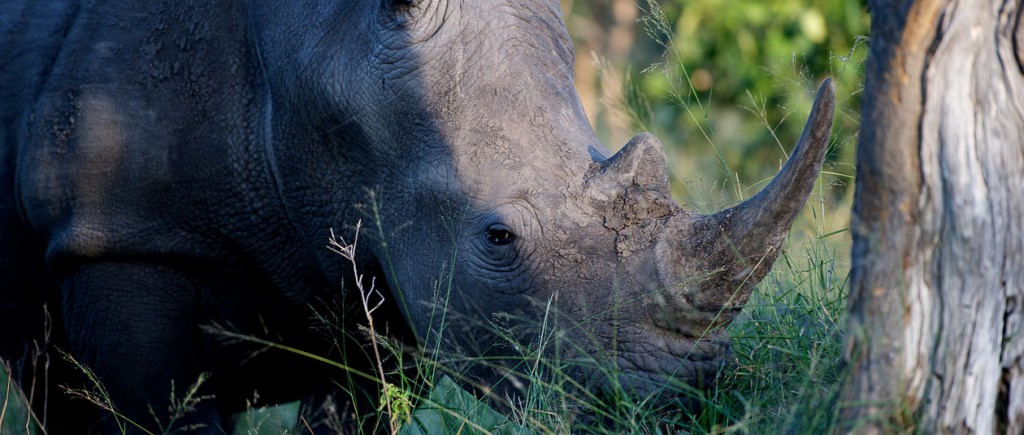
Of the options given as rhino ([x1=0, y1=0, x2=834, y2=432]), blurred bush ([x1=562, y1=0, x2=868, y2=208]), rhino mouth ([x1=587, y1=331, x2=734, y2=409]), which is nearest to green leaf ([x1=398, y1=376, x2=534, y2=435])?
rhino ([x1=0, y1=0, x2=834, y2=432])

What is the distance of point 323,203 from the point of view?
3.86 metres

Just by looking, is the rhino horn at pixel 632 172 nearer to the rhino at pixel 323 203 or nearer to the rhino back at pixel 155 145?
the rhino at pixel 323 203

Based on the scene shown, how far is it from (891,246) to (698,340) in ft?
3.15

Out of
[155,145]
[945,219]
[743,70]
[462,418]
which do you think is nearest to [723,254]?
[462,418]

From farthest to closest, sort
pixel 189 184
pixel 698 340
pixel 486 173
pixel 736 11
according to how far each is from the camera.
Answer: pixel 736 11 < pixel 189 184 < pixel 486 173 < pixel 698 340

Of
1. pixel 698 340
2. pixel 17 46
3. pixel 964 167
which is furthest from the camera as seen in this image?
pixel 17 46

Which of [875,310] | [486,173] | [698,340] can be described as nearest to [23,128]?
[486,173]

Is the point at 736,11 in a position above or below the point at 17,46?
above

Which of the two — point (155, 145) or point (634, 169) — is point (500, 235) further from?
point (155, 145)

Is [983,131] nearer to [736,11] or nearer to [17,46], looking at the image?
[17,46]

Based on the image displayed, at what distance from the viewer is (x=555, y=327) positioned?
3.15 meters

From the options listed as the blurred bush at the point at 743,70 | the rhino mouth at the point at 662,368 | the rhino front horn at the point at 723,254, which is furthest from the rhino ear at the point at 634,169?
the blurred bush at the point at 743,70

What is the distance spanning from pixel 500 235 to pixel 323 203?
77 cm

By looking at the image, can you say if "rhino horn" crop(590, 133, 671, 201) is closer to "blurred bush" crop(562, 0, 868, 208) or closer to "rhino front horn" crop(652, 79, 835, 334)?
"rhino front horn" crop(652, 79, 835, 334)
